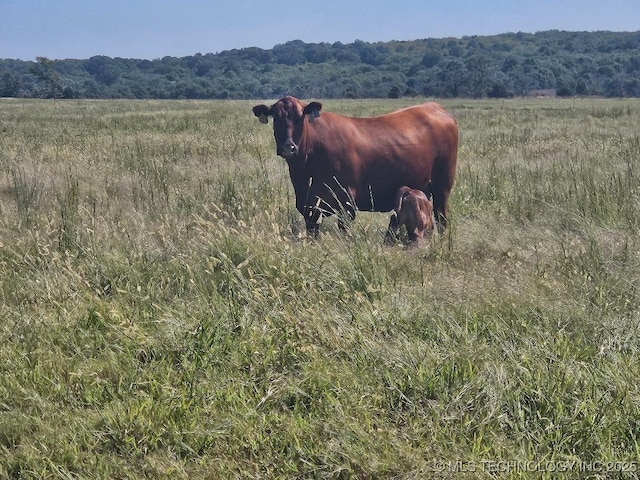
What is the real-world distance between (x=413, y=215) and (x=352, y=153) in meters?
0.93

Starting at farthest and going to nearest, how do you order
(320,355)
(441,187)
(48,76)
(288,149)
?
1. (48,76)
2. (441,187)
3. (288,149)
4. (320,355)

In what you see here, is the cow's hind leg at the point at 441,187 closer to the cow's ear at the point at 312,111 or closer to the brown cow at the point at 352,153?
the brown cow at the point at 352,153

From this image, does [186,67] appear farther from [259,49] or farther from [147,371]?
[147,371]

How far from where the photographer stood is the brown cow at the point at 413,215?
20.2 ft

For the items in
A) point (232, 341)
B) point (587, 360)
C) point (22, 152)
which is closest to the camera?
point (587, 360)

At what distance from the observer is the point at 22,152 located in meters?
11.7

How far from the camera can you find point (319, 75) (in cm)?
9369

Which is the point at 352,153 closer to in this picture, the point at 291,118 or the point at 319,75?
the point at 291,118

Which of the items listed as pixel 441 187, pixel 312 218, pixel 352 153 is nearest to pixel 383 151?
pixel 352 153

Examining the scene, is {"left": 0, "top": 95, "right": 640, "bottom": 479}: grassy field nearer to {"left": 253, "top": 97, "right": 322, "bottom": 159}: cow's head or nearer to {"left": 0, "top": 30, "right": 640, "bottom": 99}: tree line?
{"left": 253, "top": 97, "right": 322, "bottom": 159}: cow's head

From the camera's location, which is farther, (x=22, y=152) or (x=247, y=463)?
(x=22, y=152)

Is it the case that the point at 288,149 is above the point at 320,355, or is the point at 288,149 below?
above

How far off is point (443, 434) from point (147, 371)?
161 cm

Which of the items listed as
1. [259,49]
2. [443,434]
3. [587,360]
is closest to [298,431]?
[443,434]
